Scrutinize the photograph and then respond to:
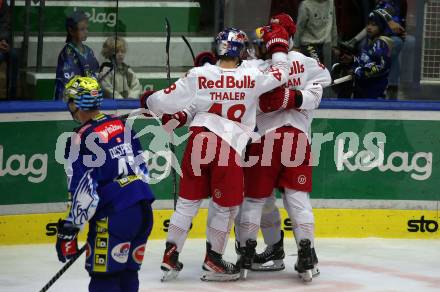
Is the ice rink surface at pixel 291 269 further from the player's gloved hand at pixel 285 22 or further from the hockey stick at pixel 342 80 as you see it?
the player's gloved hand at pixel 285 22

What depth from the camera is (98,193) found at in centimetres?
609

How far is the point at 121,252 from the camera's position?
6137mm

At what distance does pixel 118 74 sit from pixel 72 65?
35 centimetres

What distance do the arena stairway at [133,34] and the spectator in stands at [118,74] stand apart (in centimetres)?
4

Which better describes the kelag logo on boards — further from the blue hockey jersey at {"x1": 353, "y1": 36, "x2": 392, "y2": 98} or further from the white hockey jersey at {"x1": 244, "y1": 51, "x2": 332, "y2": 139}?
the white hockey jersey at {"x1": 244, "y1": 51, "x2": 332, "y2": 139}

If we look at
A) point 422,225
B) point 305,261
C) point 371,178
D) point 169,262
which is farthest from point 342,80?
point 169,262

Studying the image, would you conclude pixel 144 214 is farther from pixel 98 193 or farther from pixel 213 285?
pixel 213 285

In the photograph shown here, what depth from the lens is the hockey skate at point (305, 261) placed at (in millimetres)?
8164

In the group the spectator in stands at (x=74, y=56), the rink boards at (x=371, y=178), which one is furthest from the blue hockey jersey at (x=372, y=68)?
the spectator in stands at (x=74, y=56)

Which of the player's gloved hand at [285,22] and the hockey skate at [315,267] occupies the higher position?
the player's gloved hand at [285,22]

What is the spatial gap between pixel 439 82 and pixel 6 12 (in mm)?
3431

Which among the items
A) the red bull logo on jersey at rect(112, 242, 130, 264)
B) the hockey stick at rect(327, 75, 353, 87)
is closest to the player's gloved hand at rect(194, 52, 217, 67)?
the hockey stick at rect(327, 75, 353, 87)

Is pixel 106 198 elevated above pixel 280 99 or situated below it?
below

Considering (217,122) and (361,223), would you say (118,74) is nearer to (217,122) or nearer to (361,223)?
(217,122)
